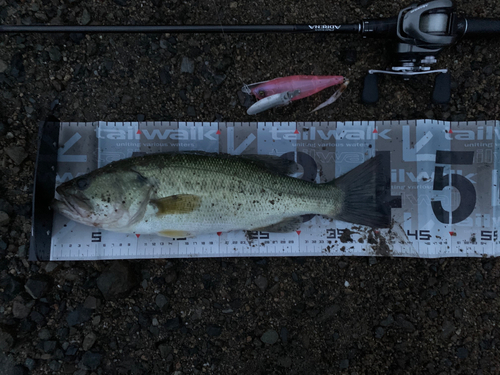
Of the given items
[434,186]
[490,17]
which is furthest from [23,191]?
[490,17]

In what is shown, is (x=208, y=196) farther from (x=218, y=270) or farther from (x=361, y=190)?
(x=361, y=190)

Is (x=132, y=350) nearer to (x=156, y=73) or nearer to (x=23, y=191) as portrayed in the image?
(x=23, y=191)

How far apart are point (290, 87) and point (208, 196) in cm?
149

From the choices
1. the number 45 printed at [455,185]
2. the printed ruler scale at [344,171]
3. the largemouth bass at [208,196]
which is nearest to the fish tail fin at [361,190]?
the largemouth bass at [208,196]

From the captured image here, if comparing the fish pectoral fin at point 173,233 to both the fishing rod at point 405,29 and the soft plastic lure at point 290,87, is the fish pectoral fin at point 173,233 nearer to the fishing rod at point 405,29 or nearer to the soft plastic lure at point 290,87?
the soft plastic lure at point 290,87

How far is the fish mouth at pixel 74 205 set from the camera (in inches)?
111

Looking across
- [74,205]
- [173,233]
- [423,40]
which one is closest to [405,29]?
[423,40]

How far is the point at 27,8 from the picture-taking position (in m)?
3.35

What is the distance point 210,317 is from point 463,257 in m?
2.79

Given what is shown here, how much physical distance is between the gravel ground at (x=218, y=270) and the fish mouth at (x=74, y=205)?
0.75m

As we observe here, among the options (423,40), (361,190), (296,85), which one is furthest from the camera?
(296,85)

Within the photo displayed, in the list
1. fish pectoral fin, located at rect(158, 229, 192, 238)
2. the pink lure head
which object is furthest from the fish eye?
the pink lure head

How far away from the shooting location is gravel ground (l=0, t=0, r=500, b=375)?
329 cm

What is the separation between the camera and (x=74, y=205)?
2.81m
